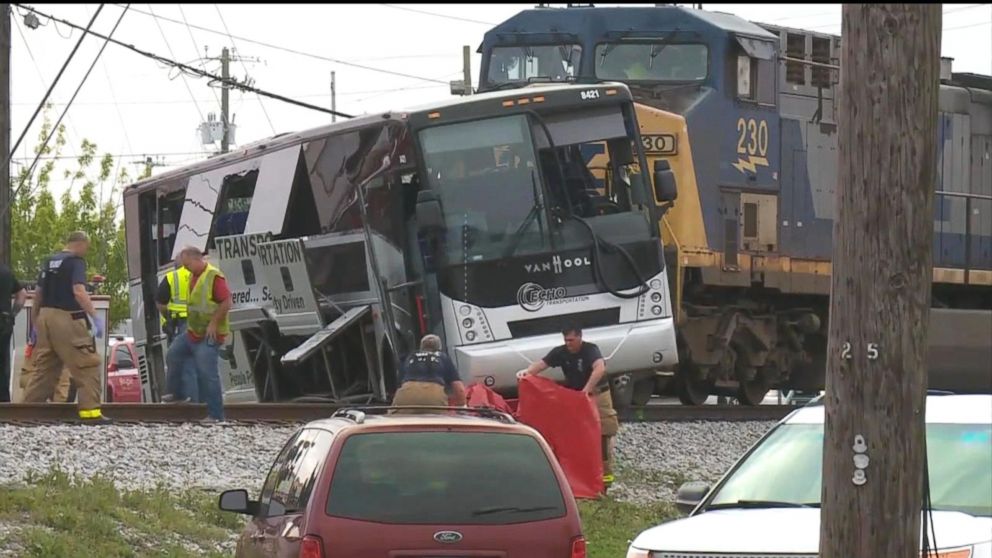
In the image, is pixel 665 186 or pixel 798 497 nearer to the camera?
pixel 798 497

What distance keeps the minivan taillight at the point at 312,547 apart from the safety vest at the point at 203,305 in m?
9.28

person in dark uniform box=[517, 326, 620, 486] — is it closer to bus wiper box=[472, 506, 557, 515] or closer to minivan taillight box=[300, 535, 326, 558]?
bus wiper box=[472, 506, 557, 515]

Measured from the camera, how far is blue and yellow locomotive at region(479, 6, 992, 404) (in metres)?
21.2

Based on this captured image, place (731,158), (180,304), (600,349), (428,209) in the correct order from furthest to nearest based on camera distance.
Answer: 1. (731,158)
2. (180,304)
3. (600,349)
4. (428,209)

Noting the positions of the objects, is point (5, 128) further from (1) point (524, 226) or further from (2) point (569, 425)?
(2) point (569, 425)

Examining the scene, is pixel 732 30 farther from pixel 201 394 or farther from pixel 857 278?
pixel 857 278

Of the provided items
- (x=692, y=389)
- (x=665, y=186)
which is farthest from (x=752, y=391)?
(x=665, y=186)

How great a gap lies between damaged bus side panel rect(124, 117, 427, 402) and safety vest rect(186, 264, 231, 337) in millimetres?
1288

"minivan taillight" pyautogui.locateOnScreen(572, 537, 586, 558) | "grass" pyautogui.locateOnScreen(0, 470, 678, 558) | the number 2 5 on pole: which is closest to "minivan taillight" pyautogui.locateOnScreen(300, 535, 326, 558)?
"minivan taillight" pyautogui.locateOnScreen(572, 537, 586, 558)

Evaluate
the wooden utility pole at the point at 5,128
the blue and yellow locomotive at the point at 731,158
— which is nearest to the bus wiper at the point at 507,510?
the blue and yellow locomotive at the point at 731,158

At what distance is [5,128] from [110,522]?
1215 cm

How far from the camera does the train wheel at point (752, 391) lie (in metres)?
23.1

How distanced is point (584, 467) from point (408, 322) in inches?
130

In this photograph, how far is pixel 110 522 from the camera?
12.2 metres
